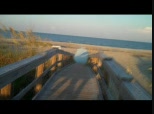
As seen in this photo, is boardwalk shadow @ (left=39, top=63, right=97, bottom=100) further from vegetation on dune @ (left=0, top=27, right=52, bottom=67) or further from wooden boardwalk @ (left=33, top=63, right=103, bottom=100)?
vegetation on dune @ (left=0, top=27, right=52, bottom=67)

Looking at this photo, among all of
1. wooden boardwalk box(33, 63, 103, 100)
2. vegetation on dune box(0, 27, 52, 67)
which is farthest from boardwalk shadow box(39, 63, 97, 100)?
vegetation on dune box(0, 27, 52, 67)

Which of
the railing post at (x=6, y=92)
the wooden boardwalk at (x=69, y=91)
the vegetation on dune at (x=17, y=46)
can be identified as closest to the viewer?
the railing post at (x=6, y=92)

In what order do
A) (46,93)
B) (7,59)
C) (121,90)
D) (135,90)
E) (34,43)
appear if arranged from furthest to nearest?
1. (34,43)
2. (7,59)
3. (46,93)
4. (121,90)
5. (135,90)

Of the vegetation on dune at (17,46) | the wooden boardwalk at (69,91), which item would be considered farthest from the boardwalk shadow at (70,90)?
the vegetation on dune at (17,46)

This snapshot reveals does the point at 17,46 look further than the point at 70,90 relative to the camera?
Yes

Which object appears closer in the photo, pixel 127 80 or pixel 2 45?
pixel 127 80

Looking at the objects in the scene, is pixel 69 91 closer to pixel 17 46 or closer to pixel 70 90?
pixel 70 90

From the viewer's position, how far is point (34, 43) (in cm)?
666

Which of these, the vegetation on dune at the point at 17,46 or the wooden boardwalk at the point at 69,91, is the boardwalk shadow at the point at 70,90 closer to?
the wooden boardwalk at the point at 69,91

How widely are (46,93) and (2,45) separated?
2315 mm

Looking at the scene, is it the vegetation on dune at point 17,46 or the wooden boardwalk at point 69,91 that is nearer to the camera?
the wooden boardwalk at point 69,91

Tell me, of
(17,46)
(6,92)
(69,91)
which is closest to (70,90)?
(69,91)
